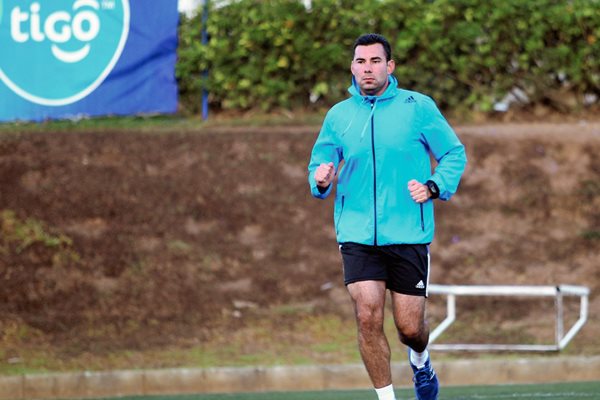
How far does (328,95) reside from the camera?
48.8ft

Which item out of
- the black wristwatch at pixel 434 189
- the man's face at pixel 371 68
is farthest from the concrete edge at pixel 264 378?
the man's face at pixel 371 68

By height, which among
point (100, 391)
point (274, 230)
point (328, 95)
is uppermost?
point (328, 95)

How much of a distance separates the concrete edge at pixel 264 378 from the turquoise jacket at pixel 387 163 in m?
3.49

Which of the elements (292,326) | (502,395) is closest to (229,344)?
(292,326)

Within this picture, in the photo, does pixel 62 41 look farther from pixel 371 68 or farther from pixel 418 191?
pixel 418 191

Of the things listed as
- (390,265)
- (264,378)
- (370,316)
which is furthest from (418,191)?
(264,378)

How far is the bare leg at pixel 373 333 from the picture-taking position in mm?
6840

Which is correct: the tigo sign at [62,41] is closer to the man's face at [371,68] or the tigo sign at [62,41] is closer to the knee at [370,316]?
the man's face at [371,68]

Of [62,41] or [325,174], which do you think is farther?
[62,41]

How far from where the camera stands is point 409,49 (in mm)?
14734

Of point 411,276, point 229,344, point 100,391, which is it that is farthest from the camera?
point 229,344

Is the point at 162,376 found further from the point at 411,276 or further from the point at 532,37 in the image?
the point at 532,37

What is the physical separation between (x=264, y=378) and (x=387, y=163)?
381 cm

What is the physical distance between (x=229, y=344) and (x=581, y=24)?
601 cm
